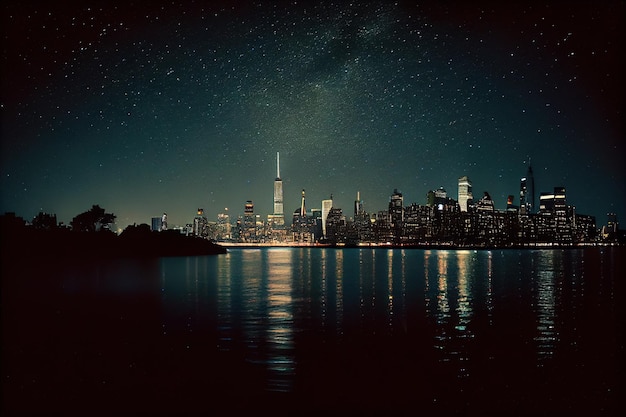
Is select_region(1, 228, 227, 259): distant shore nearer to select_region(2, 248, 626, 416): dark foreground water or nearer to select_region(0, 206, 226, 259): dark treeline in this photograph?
select_region(0, 206, 226, 259): dark treeline

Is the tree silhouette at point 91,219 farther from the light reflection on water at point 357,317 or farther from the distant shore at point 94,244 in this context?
the light reflection on water at point 357,317

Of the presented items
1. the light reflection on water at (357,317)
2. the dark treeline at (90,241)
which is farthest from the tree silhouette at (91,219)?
the light reflection on water at (357,317)

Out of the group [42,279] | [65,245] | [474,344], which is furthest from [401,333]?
[65,245]

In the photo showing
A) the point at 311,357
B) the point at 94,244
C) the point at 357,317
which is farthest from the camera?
the point at 94,244

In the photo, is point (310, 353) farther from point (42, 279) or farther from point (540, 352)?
point (42, 279)

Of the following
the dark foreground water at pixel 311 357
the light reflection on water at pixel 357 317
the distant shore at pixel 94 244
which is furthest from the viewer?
the distant shore at pixel 94 244

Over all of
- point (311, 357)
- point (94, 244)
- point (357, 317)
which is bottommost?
point (357, 317)

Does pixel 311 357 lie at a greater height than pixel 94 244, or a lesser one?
lesser

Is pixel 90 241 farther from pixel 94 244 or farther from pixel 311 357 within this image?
pixel 311 357

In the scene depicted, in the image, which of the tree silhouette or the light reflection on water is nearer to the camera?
the light reflection on water

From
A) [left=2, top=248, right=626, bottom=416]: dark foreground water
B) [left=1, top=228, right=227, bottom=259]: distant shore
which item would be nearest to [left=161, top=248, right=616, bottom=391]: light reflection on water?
[left=2, top=248, right=626, bottom=416]: dark foreground water

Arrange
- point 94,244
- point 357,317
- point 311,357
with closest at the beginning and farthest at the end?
1. point 311,357
2. point 357,317
3. point 94,244

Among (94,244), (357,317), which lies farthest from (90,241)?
(357,317)

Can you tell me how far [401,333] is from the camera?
20.2 m
